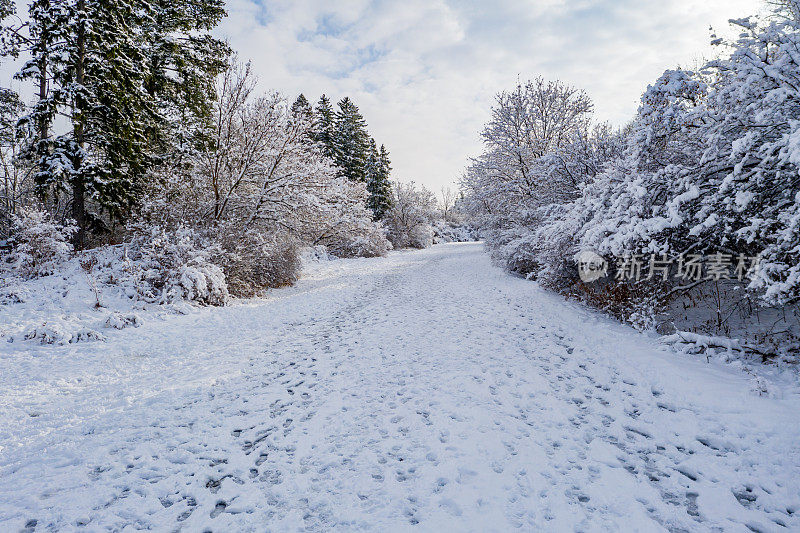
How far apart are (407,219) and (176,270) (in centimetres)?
2995

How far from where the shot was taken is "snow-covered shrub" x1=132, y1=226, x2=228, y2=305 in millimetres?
8677

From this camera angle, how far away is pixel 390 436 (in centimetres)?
384

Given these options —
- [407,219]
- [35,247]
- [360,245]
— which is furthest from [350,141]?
[35,247]

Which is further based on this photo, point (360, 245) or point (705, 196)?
point (360, 245)

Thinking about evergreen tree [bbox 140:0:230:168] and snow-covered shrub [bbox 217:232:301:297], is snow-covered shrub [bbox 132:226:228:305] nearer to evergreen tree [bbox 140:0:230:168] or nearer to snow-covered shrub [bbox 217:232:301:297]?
snow-covered shrub [bbox 217:232:301:297]

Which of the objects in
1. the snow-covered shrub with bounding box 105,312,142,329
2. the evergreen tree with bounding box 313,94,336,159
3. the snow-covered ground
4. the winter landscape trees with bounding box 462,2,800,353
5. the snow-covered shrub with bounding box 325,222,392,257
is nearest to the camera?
the snow-covered ground

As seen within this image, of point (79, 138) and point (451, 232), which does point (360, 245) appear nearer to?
point (79, 138)

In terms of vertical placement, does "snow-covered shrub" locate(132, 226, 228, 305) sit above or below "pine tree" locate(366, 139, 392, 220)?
below

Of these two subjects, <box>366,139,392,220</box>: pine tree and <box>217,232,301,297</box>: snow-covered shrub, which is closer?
<box>217,232,301,297</box>: snow-covered shrub

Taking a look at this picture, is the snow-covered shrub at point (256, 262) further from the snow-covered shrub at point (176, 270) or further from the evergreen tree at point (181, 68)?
the evergreen tree at point (181, 68)

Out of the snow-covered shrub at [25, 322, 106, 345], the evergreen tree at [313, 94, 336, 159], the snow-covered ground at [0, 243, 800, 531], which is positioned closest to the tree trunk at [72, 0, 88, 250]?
the snow-covered shrub at [25, 322, 106, 345]

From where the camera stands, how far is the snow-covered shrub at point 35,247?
29.8 feet

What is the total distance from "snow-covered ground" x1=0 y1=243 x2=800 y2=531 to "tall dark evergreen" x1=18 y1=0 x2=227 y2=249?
6848 millimetres

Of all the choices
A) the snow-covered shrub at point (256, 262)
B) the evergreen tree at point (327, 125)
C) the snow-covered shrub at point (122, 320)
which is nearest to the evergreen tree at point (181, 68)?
the snow-covered shrub at point (256, 262)
